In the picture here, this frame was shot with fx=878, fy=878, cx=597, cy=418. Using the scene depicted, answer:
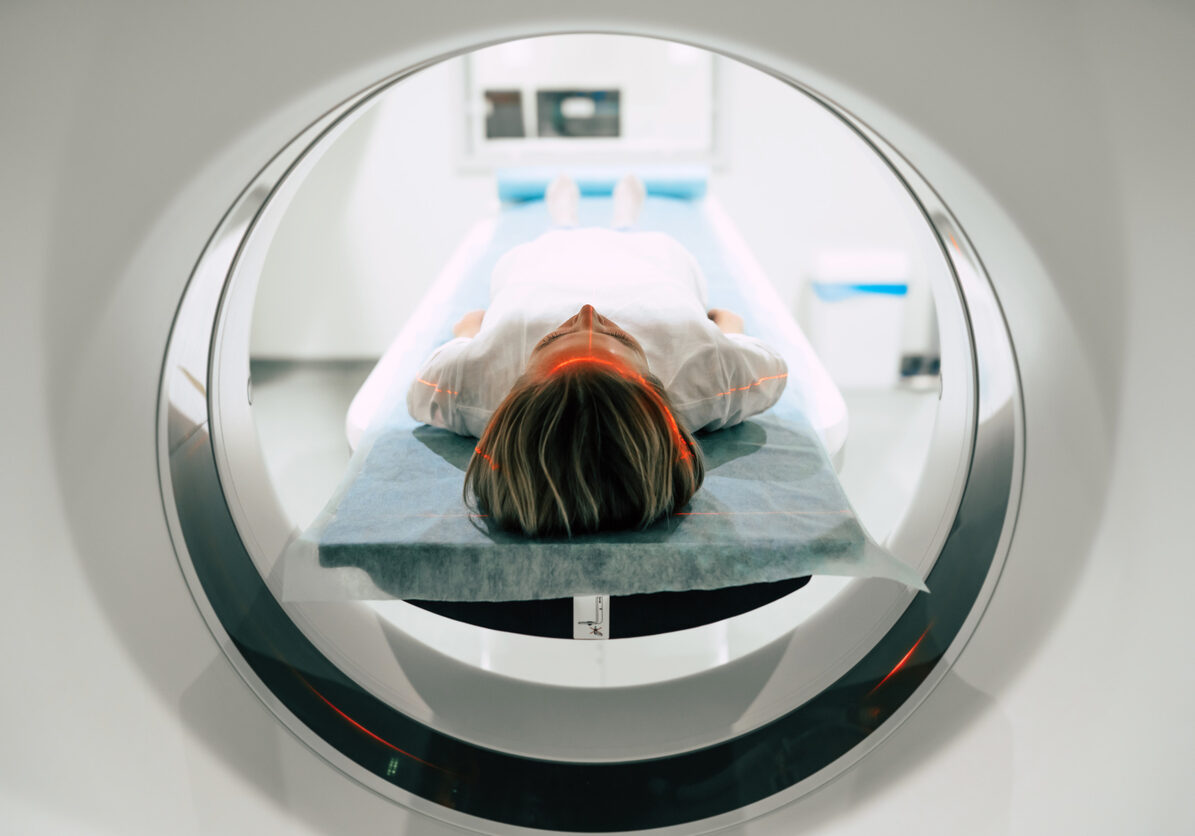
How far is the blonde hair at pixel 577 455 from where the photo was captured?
4.07 ft

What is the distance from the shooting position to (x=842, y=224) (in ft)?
13.5

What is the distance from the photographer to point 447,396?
1.56 metres

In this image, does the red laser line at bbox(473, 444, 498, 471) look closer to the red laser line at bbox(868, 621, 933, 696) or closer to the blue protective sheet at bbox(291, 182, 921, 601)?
the blue protective sheet at bbox(291, 182, 921, 601)

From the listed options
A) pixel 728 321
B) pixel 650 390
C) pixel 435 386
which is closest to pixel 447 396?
pixel 435 386

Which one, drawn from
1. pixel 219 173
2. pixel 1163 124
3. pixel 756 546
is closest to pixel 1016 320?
pixel 1163 124

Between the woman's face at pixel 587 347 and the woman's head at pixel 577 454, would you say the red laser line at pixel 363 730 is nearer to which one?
the woman's head at pixel 577 454

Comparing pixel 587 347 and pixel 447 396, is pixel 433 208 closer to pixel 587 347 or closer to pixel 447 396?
pixel 447 396

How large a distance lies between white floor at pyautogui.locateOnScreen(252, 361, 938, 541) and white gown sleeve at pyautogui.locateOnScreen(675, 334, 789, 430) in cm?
105

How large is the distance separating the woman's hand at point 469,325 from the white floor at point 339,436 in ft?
2.58

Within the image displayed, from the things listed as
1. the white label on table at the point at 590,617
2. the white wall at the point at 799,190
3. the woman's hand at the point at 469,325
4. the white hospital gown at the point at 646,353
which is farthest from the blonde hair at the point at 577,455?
the white wall at the point at 799,190

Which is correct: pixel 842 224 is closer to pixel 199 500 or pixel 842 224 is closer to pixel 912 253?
pixel 912 253

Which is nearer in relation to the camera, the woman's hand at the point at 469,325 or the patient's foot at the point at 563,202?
the woman's hand at the point at 469,325

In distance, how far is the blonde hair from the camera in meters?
1.24

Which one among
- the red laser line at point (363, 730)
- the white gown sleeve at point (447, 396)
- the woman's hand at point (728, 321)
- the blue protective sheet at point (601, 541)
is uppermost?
the woman's hand at point (728, 321)
